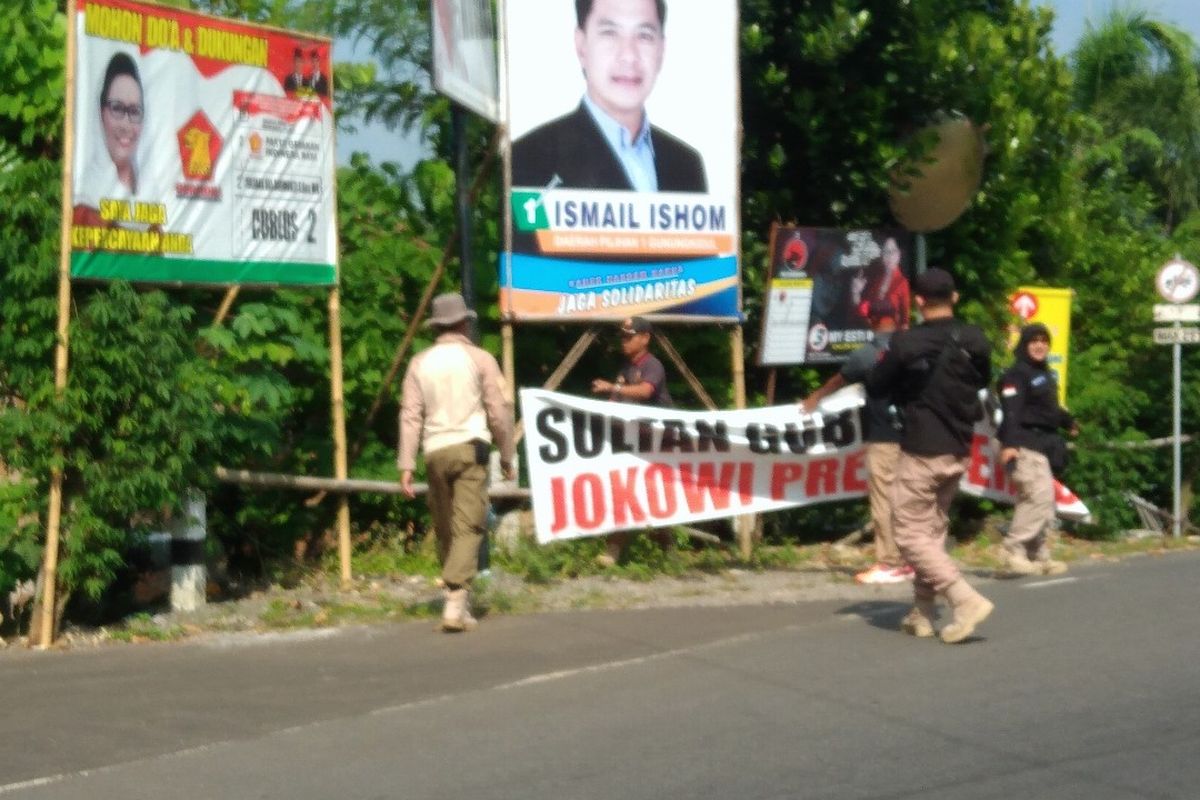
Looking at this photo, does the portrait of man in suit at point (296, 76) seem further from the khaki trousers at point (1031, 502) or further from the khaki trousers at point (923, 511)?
the khaki trousers at point (1031, 502)

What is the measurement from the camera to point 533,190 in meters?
11.5

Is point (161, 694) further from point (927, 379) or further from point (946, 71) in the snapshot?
point (946, 71)

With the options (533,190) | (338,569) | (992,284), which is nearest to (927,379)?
(533,190)

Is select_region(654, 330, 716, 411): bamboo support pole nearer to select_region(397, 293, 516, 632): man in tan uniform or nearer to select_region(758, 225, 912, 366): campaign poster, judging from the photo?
select_region(758, 225, 912, 366): campaign poster

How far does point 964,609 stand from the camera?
866 cm

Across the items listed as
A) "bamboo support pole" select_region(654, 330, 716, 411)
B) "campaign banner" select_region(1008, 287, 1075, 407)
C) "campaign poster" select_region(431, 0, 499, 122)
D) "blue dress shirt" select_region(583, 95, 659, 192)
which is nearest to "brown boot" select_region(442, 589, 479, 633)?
"campaign poster" select_region(431, 0, 499, 122)

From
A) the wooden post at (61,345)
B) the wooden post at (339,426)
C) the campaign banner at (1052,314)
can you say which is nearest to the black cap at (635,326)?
the wooden post at (339,426)

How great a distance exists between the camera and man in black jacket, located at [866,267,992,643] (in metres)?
8.88

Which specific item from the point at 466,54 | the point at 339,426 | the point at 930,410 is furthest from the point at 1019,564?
the point at 466,54

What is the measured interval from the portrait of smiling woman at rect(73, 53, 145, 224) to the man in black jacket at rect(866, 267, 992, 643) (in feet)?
13.6

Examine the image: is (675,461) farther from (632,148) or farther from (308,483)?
(308,483)

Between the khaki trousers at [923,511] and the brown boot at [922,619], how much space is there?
0.05 meters

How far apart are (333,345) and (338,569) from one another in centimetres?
152

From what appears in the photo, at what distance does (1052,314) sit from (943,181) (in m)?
2.05
